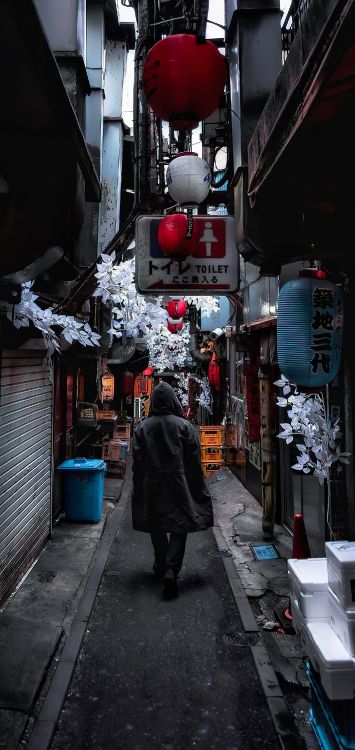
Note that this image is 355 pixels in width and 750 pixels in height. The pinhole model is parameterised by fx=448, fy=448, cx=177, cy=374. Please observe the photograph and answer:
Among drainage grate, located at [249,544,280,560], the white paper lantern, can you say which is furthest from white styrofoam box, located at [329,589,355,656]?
drainage grate, located at [249,544,280,560]

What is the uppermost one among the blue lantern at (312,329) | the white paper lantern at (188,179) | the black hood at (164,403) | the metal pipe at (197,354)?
the white paper lantern at (188,179)

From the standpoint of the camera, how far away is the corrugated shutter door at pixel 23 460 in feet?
23.4

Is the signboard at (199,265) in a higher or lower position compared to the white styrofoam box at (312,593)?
higher

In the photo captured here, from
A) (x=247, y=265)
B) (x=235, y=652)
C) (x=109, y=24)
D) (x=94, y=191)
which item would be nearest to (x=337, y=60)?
(x=94, y=191)

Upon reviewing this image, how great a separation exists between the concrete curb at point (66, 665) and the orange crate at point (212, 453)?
6.96 meters

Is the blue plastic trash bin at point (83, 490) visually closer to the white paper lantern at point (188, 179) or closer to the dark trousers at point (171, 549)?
the dark trousers at point (171, 549)

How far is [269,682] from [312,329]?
4231 mm

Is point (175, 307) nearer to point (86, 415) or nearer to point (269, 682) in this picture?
point (86, 415)

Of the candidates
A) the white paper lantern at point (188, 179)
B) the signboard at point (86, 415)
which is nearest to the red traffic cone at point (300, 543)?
the white paper lantern at point (188, 179)

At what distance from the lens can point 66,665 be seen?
5.67 m

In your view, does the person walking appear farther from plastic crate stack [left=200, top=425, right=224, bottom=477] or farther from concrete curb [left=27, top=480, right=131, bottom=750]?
plastic crate stack [left=200, top=425, right=224, bottom=477]

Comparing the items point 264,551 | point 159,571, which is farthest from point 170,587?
point 264,551

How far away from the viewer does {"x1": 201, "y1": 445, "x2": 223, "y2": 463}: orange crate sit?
1634cm

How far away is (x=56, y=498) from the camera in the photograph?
36.5 feet
